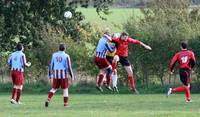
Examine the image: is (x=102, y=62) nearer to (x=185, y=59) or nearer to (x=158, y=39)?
(x=185, y=59)

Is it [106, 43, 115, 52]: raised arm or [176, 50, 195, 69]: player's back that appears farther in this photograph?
[106, 43, 115, 52]: raised arm

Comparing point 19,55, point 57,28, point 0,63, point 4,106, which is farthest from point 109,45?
point 57,28

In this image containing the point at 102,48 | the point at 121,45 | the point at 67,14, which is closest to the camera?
the point at 121,45

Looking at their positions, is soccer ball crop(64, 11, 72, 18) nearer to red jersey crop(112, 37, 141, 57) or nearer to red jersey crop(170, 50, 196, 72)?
red jersey crop(112, 37, 141, 57)

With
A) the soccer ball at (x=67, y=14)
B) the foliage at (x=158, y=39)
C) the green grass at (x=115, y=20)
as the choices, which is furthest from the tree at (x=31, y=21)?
the foliage at (x=158, y=39)

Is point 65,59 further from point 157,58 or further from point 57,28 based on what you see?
point 57,28

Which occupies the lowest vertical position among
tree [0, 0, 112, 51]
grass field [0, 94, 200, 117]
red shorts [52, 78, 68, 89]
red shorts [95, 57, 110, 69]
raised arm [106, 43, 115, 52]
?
grass field [0, 94, 200, 117]

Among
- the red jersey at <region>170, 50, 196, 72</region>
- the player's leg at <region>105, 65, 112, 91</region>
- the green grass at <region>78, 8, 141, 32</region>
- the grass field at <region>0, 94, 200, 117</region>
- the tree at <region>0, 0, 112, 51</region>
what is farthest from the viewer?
the tree at <region>0, 0, 112, 51</region>

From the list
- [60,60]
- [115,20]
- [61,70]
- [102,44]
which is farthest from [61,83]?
[115,20]

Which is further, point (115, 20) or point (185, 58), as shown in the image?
point (115, 20)

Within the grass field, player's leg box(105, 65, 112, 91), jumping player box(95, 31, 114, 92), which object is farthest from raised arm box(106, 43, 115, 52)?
the grass field

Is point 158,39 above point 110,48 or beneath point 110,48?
above

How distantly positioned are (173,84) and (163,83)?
82cm

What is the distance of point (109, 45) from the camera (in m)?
33.3
